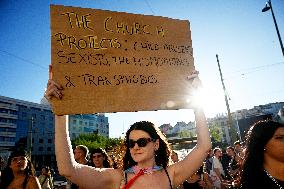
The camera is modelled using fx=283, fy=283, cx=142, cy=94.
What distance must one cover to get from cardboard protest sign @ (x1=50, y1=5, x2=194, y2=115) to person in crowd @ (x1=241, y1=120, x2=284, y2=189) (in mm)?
1196

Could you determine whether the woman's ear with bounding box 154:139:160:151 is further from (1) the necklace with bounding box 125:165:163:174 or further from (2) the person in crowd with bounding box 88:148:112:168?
(2) the person in crowd with bounding box 88:148:112:168

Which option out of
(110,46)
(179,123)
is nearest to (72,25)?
(110,46)

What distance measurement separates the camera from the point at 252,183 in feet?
9.98

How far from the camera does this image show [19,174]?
5027 mm

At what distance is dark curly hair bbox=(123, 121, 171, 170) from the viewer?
277 centimetres

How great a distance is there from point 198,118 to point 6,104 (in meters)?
86.2

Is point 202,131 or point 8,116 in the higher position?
point 8,116

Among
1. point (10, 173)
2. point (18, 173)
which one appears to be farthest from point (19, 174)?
point (10, 173)

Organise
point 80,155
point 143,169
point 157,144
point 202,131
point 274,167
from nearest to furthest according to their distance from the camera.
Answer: point 143,169 < point 202,131 < point 157,144 < point 274,167 < point 80,155

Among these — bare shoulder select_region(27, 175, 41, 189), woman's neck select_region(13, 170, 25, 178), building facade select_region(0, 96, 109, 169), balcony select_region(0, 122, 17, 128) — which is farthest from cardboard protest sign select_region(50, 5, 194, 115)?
balcony select_region(0, 122, 17, 128)

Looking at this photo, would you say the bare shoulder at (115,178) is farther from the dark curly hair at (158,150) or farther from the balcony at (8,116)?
the balcony at (8,116)

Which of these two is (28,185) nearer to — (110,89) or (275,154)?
(110,89)

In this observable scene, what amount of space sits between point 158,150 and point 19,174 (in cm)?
322

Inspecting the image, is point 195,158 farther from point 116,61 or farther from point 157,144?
point 116,61
